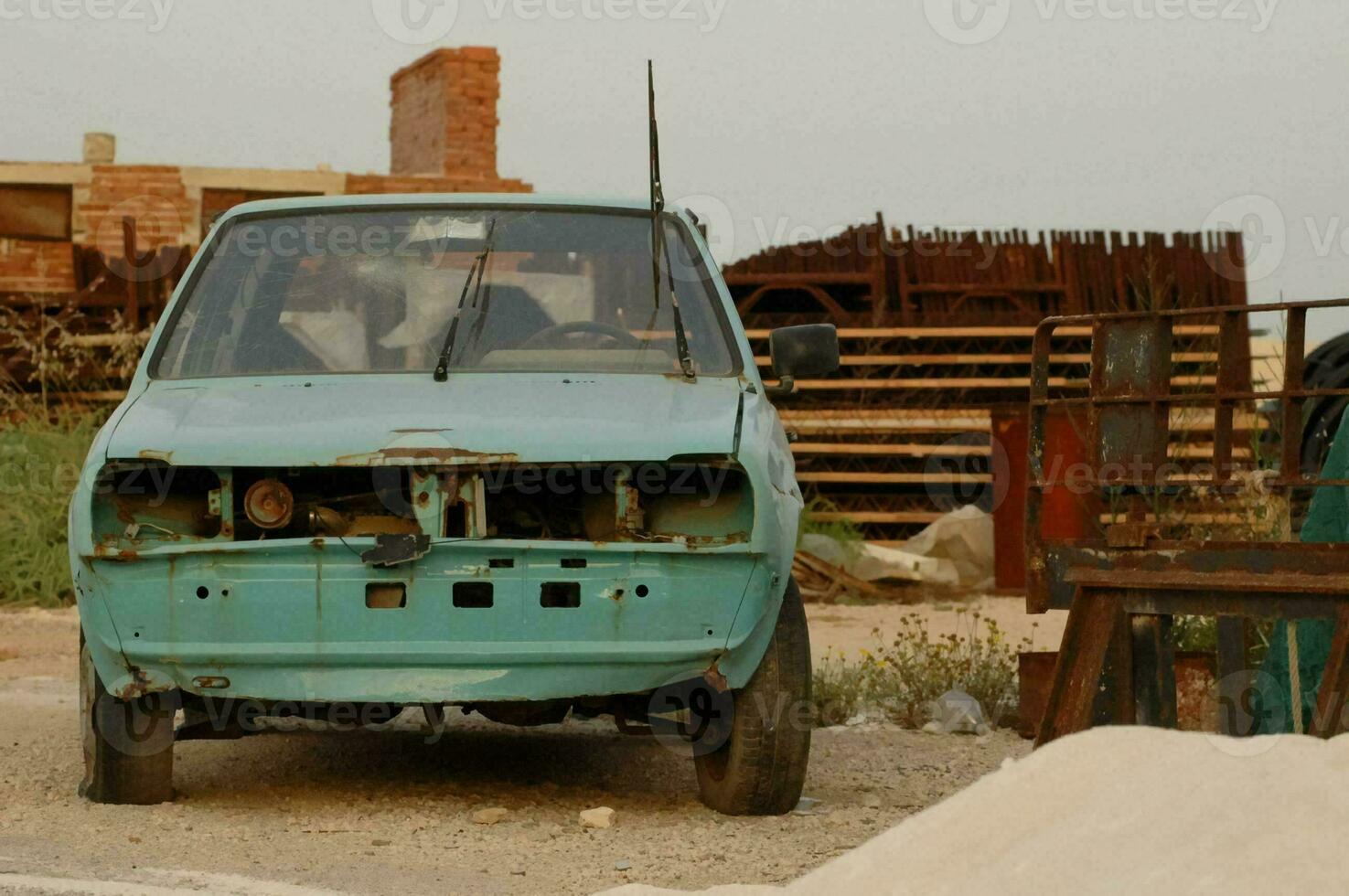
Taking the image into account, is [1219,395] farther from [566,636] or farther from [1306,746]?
[566,636]

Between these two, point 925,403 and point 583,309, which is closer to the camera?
point 583,309

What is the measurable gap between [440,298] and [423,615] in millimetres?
1459

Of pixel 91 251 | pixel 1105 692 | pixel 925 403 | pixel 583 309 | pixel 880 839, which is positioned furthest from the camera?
pixel 91 251

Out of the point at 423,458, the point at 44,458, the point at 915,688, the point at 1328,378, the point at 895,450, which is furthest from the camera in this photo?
the point at 895,450

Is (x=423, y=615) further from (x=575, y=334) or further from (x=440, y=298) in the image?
(x=440, y=298)

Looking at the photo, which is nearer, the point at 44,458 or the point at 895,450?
the point at 44,458

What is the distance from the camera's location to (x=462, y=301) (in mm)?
5766

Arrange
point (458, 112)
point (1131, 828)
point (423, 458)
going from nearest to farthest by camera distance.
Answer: point (1131, 828), point (423, 458), point (458, 112)

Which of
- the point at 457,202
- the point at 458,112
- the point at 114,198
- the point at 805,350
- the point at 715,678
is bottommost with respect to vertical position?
the point at 715,678

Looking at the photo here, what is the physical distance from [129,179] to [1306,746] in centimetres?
2077

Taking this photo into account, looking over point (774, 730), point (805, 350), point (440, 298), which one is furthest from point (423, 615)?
point (805, 350)

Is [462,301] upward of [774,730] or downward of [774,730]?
upward

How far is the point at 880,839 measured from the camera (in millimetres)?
3852

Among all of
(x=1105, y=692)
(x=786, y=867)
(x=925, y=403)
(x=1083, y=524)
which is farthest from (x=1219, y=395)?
(x=925, y=403)
